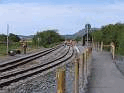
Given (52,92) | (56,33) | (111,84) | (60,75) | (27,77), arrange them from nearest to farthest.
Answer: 1. (60,75)
2. (52,92)
3. (111,84)
4. (27,77)
5. (56,33)

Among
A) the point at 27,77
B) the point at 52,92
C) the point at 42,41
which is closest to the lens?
the point at 52,92

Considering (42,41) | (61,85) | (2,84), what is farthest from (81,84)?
(42,41)

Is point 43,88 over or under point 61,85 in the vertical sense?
under

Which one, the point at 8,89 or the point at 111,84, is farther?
the point at 111,84

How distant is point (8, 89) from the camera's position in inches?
380

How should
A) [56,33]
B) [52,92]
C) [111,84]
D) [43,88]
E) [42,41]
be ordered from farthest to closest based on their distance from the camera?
[56,33] < [42,41] < [111,84] < [43,88] < [52,92]

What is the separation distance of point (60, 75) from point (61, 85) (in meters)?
0.18

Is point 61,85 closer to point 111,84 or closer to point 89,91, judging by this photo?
point 89,91

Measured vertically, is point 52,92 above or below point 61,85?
below

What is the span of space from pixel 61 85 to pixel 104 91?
13.8 ft

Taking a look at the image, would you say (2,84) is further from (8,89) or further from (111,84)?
(111,84)

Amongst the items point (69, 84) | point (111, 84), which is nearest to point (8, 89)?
point (69, 84)

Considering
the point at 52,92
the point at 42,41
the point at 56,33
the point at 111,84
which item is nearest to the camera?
the point at 52,92

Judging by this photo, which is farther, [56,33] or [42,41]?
[56,33]
